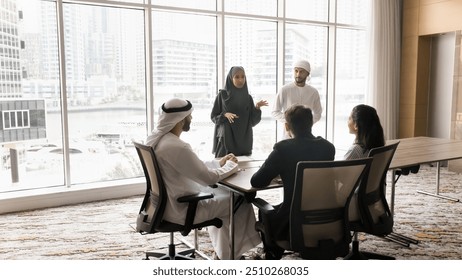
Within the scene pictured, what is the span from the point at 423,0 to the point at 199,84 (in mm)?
4118

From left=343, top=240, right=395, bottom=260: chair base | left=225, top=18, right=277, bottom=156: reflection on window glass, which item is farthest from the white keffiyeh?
left=225, top=18, right=277, bottom=156: reflection on window glass

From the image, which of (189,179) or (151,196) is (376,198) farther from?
(151,196)

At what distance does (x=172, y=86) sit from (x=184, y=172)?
3.16 m

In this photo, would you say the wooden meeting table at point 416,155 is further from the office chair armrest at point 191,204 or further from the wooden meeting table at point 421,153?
the office chair armrest at point 191,204

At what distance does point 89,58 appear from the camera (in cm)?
512

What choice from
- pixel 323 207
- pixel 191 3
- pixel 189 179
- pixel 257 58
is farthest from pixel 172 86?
pixel 323 207

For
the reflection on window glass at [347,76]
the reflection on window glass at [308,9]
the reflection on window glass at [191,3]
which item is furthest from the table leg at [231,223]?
the reflection on window glass at [347,76]

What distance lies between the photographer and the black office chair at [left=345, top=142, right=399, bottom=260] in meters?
2.70

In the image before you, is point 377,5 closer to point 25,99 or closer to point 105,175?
point 105,175

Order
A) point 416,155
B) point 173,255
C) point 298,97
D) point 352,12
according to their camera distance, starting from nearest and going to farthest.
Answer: point 173,255
point 416,155
point 298,97
point 352,12

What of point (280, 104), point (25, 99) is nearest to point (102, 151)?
point (25, 99)

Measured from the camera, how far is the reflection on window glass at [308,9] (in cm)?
641

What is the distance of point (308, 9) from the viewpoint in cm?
661

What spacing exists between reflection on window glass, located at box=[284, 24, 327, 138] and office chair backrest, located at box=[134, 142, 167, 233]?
381 centimetres
